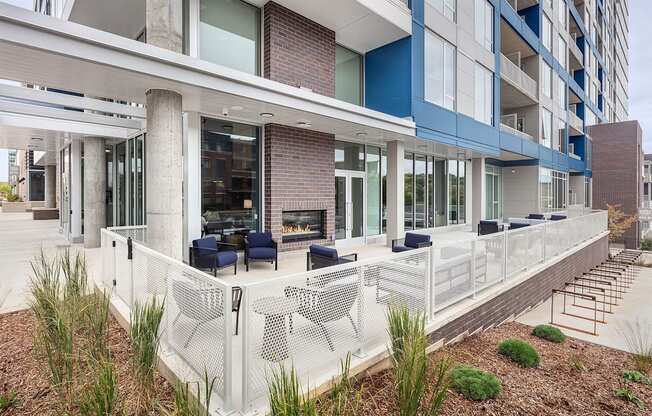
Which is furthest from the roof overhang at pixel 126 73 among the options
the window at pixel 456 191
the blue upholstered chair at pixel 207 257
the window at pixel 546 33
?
the window at pixel 546 33

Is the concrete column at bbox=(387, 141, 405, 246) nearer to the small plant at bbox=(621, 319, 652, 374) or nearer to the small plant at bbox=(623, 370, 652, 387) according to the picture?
the small plant at bbox=(621, 319, 652, 374)

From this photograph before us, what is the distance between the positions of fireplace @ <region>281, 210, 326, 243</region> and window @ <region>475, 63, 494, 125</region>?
8627 mm

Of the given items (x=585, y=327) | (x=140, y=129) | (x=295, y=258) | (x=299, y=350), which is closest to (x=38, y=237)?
(x=140, y=129)

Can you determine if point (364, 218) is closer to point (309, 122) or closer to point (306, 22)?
point (309, 122)

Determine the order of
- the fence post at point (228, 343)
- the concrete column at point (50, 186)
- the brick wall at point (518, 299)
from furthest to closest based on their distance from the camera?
the concrete column at point (50, 186) → the brick wall at point (518, 299) → the fence post at point (228, 343)

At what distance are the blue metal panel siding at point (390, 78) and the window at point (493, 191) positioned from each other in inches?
437

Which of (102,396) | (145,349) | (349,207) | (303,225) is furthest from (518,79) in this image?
(102,396)

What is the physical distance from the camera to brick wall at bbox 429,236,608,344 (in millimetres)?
5453

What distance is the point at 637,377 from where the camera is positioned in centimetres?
476

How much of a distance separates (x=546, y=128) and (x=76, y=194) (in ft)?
82.1

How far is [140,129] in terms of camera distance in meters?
8.85

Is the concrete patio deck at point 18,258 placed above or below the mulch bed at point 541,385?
above

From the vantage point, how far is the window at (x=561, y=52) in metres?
22.9

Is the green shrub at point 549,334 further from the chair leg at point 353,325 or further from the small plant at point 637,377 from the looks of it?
the chair leg at point 353,325
